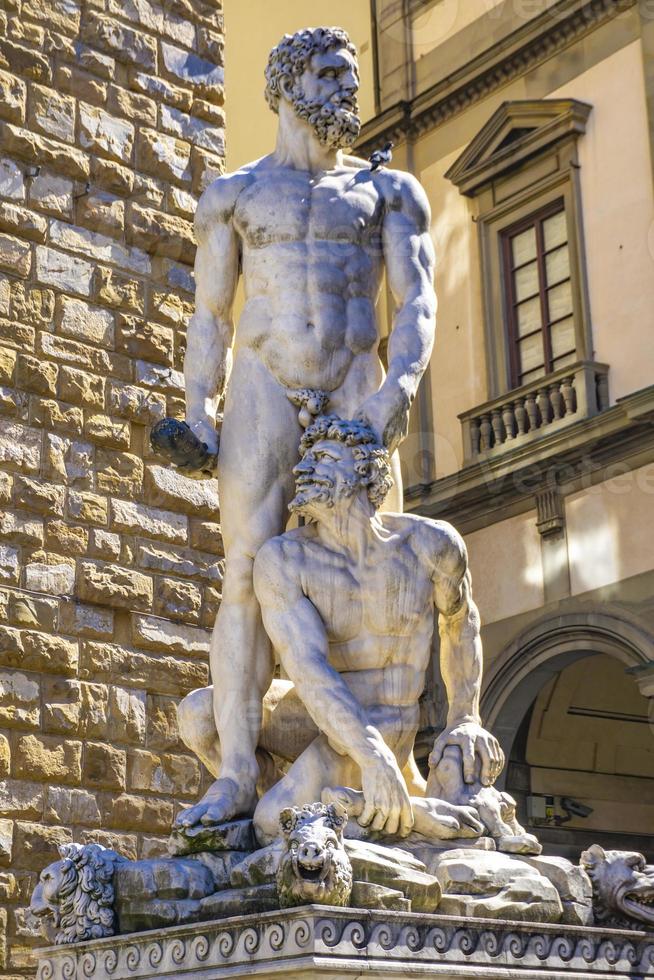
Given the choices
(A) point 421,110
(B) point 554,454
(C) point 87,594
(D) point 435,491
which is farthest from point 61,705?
(A) point 421,110

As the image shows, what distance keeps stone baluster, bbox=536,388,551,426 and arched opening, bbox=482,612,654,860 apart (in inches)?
76.1

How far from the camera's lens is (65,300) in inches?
321

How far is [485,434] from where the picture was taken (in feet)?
56.8

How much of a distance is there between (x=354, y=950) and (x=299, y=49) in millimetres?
2887

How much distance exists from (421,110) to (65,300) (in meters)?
11.7

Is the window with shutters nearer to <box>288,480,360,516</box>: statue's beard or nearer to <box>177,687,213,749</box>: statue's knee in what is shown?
<box>177,687,213,749</box>: statue's knee

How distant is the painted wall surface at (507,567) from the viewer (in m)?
16.4

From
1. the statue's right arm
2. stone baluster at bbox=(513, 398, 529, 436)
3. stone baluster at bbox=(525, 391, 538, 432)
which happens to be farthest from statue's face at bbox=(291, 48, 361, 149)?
stone baluster at bbox=(513, 398, 529, 436)

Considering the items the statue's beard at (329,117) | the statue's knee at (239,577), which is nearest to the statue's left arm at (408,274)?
the statue's beard at (329,117)

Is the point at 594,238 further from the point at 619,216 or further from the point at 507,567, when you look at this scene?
the point at 507,567

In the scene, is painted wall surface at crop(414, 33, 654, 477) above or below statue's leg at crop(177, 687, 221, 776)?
above

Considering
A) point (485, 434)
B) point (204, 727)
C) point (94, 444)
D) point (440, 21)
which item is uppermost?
point (440, 21)

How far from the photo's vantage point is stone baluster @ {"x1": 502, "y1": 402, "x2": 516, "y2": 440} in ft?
55.6

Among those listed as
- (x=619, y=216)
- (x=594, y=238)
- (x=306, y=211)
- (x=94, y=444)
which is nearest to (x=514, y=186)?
(x=594, y=238)
